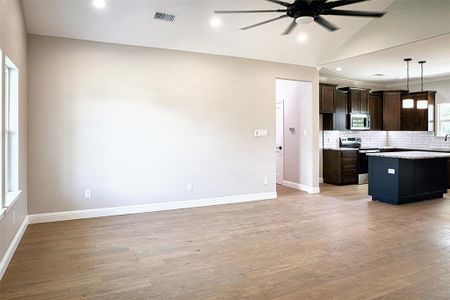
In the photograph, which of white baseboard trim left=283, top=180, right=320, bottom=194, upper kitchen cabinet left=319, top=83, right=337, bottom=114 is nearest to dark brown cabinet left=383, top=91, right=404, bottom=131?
upper kitchen cabinet left=319, top=83, right=337, bottom=114

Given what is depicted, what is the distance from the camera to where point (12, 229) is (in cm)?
340

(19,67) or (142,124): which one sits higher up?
(19,67)

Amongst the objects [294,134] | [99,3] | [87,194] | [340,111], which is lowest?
[87,194]

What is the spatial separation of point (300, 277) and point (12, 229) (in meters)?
3.07

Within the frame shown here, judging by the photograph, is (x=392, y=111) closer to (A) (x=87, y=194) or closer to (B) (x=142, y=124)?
(B) (x=142, y=124)

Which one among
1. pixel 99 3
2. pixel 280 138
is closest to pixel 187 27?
pixel 99 3

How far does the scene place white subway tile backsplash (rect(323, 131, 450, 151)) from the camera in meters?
8.20

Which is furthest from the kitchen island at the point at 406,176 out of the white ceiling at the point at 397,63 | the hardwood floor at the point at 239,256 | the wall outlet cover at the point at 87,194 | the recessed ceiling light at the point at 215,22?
the wall outlet cover at the point at 87,194

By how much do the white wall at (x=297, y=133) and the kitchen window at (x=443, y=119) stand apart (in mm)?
3955

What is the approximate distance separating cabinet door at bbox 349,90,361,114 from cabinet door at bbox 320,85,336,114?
597 mm

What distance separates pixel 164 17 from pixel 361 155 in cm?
592

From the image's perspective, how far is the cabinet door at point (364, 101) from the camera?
820 cm

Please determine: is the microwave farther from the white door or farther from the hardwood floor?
the hardwood floor

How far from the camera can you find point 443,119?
799cm
